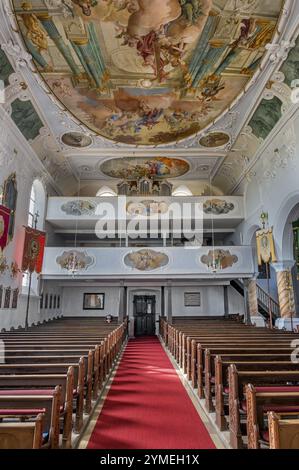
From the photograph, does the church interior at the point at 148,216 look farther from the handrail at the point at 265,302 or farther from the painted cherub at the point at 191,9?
the handrail at the point at 265,302

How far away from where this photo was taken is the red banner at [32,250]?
10762 mm

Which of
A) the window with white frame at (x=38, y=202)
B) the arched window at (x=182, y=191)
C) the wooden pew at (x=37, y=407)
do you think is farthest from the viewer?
the arched window at (x=182, y=191)

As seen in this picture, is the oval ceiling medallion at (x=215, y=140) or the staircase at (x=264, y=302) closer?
the oval ceiling medallion at (x=215, y=140)

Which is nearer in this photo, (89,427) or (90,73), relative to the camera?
(89,427)

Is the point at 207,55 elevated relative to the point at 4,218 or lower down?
elevated

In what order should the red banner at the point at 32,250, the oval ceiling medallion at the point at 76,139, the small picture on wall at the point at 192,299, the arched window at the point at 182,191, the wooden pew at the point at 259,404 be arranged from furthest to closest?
the small picture on wall at the point at 192,299 < the arched window at the point at 182,191 < the oval ceiling medallion at the point at 76,139 < the red banner at the point at 32,250 < the wooden pew at the point at 259,404

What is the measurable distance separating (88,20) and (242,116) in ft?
19.1

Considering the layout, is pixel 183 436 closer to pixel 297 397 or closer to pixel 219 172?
pixel 297 397

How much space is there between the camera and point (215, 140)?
484 inches

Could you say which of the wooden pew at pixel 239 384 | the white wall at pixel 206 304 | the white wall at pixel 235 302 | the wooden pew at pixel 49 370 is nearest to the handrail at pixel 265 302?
the white wall at pixel 235 302

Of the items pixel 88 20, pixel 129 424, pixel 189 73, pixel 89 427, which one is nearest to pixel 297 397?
pixel 129 424

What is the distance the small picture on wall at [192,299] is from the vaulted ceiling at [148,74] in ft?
24.1

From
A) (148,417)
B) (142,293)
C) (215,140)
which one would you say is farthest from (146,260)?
(148,417)

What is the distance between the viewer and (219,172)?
49.3 feet
